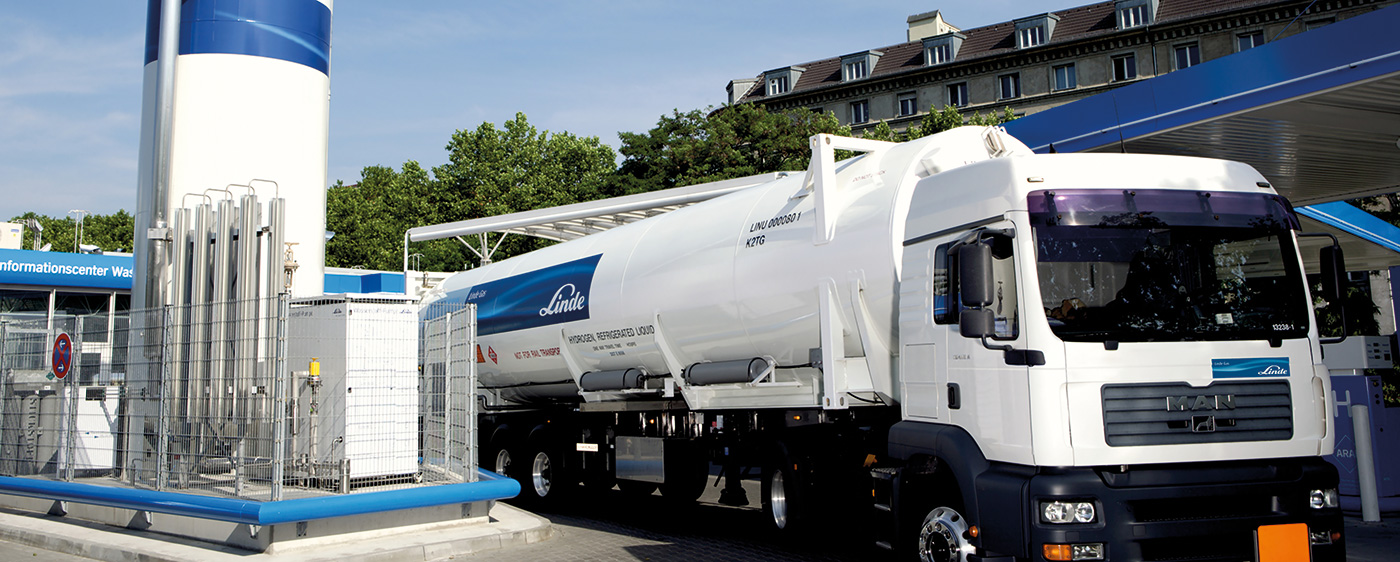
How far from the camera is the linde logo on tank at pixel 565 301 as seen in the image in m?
12.4

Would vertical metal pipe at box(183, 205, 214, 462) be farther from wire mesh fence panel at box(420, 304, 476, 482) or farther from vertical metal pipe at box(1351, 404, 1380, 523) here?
vertical metal pipe at box(1351, 404, 1380, 523)

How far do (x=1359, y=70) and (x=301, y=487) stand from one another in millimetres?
10857

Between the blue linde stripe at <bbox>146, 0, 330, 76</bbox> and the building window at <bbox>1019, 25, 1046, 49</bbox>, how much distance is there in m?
52.0

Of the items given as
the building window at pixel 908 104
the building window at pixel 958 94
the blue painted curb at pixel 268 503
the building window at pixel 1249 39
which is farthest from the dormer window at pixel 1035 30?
the blue painted curb at pixel 268 503

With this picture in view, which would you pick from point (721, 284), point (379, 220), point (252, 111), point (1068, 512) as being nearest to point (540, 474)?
point (721, 284)

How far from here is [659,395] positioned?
11703 millimetres

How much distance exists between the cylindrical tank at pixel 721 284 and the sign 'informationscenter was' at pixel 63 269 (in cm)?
1425

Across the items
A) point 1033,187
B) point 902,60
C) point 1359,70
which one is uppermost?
point 902,60

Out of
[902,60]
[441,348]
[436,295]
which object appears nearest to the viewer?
[441,348]

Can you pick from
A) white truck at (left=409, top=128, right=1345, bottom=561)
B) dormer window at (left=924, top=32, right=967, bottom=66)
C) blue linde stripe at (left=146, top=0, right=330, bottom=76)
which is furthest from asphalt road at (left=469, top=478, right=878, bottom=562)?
dormer window at (left=924, top=32, right=967, bottom=66)

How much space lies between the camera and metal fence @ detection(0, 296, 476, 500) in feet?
32.1

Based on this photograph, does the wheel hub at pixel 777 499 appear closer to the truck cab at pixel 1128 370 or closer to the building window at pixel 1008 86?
the truck cab at pixel 1128 370

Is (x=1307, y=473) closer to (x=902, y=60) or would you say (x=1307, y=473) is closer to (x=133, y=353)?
(x=133, y=353)

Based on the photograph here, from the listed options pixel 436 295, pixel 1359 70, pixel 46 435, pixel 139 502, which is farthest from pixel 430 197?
pixel 1359 70
